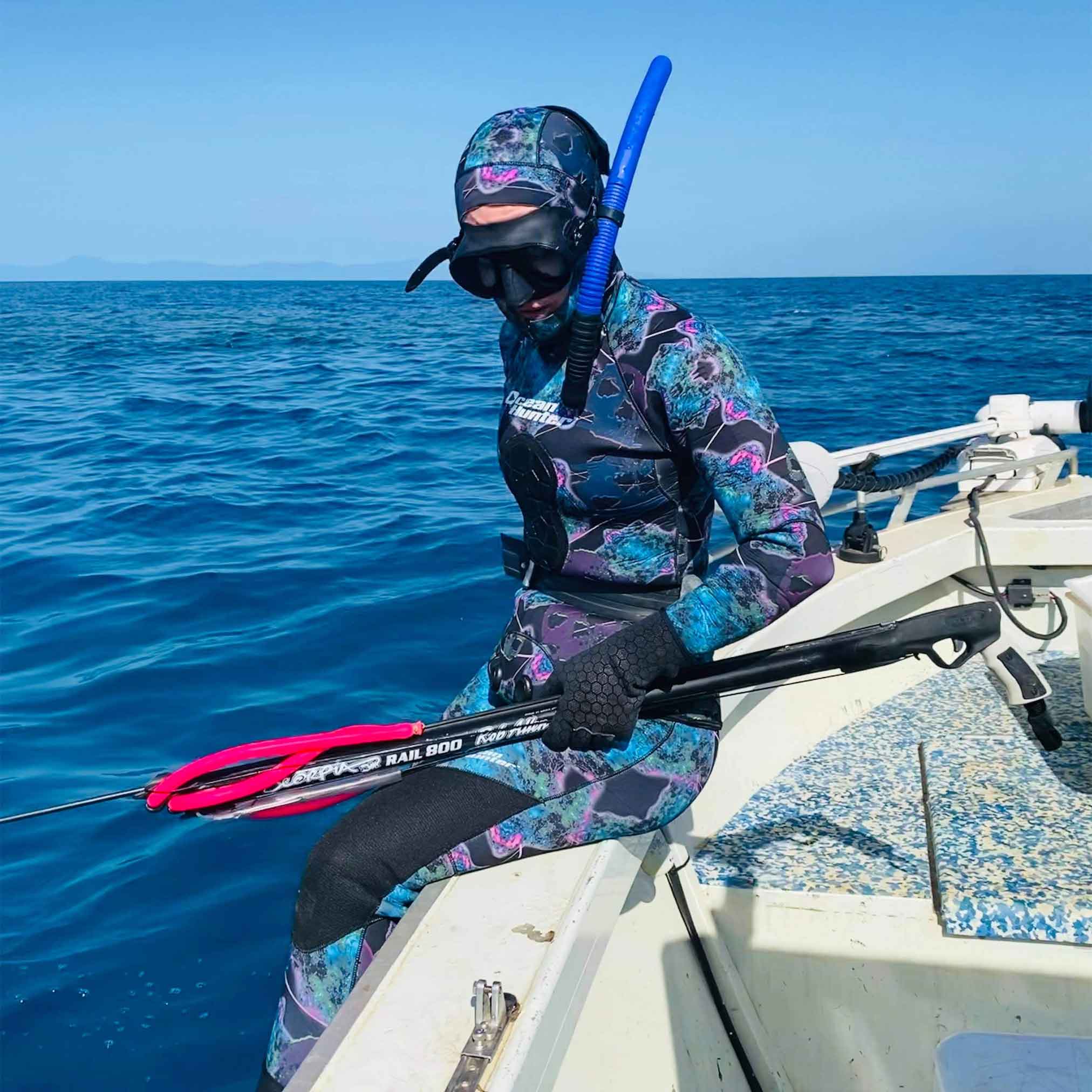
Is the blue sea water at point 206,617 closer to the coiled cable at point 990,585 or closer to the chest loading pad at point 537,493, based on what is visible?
the chest loading pad at point 537,493

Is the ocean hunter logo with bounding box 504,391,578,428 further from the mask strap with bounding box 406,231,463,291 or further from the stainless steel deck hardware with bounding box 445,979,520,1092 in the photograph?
the stainless steel deck hardware with bounding box 445,979,520,1092

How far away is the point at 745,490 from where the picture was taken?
2.03 meters

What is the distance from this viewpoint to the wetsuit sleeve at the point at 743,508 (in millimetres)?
2021

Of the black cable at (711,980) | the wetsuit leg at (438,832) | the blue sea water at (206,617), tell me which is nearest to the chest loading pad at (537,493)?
the wetsuit leg at (438,832)

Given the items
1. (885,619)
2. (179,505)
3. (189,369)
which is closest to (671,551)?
(885,619)

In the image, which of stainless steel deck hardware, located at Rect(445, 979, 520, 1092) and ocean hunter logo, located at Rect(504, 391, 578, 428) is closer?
stainless steel deck hardware, located at Rect(445, 979, 520, 1092)

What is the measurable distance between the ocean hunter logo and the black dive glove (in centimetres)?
45

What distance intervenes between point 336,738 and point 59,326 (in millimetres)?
32235

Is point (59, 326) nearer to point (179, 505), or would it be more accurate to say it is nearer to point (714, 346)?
point (179, 505)

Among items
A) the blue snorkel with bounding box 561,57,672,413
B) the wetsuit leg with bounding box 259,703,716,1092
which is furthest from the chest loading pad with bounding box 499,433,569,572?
the wetsuit leg with bounding box 259,703,716,1092

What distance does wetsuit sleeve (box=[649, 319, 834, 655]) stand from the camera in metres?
2.02

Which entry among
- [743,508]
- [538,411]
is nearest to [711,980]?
[743,508]

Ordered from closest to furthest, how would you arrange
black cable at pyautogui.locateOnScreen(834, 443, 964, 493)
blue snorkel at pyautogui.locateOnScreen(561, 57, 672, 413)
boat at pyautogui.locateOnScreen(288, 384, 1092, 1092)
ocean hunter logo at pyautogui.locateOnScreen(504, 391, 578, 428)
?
boat at pyautogui.locateOnScreen(288, 384, 1092, 1092) < blue snorkel at pyautogui.locateOnScreen(561, 57, 672, 413) < ocean hunter logo at pyautogui.locateOnScreen(504, 391, 578, 428) < black cable at pyautogui.locateOnScreen(834, 443, 964, 493)

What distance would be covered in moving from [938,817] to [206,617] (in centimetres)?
457
